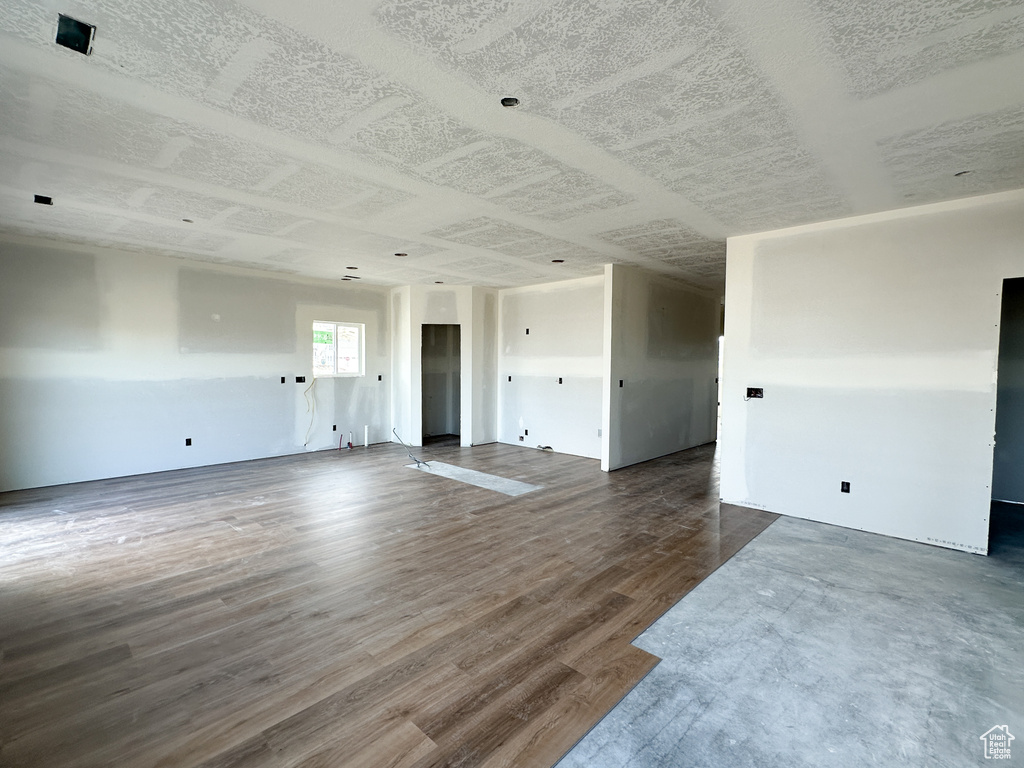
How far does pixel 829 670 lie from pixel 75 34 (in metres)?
4.25

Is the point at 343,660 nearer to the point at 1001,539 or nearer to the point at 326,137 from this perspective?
the point at 326,137

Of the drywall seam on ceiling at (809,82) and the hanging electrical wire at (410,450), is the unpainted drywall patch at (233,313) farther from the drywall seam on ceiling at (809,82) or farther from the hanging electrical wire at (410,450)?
the drywall seam on ceiling at (809,82)

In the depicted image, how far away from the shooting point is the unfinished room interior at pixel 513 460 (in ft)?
5.90

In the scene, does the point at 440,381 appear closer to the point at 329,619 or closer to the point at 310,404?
the point at 310,404

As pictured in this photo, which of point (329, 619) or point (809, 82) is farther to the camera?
point (329, 619)

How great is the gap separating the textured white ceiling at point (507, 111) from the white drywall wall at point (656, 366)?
2077 millimetres

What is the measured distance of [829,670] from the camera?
2.17 m

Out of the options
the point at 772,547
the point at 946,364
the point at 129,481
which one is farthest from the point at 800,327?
the point at 129,481

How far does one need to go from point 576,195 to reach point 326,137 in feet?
5.96

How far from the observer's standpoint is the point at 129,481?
5453 millimetres

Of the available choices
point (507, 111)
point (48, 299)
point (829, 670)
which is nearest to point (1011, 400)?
point (829, 670)

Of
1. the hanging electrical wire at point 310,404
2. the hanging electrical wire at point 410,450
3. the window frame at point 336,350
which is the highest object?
the window frame at point 336,350

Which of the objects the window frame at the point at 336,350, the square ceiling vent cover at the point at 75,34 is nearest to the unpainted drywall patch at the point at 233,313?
the window frame at the point at 336,350

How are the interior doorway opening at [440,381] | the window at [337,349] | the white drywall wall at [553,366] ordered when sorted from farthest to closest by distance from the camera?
1. the interior doorway opening at [440,381]
2. the window at [337,349]
3. the white drywall wall at [553,366]
